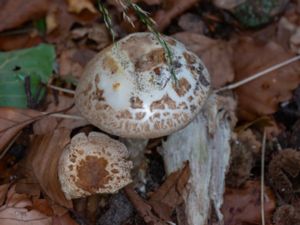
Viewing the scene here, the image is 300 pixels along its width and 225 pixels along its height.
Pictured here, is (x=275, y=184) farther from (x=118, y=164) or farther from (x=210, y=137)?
(x=118, y=164)

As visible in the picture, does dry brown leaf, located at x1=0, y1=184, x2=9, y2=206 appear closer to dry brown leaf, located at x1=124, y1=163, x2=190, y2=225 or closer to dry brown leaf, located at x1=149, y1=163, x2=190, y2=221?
dry brown leaf, located at x1=124, y1=163, x2=190, y2=225

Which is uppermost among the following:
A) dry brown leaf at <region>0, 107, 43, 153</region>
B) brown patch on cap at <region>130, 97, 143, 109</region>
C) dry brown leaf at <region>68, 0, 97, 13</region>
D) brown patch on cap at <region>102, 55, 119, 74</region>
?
dry brown leaf at <region>68, 0, 97, 13</region>

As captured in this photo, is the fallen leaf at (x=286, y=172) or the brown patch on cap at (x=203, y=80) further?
the fallen leaf at (x=286, y=172)

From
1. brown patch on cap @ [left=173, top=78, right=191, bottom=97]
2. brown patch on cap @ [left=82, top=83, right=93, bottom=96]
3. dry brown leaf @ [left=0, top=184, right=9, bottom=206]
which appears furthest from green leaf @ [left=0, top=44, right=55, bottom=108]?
brown patch on cap @ [left=173, top=78, right=191, bottom=97]

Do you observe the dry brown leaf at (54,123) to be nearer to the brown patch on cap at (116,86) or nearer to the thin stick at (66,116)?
the thin stick at (66,116)

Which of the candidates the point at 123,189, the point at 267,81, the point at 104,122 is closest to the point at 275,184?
the point at 267,81

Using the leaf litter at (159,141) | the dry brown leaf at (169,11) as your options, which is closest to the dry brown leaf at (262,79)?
the leaf litter at (159,141)
